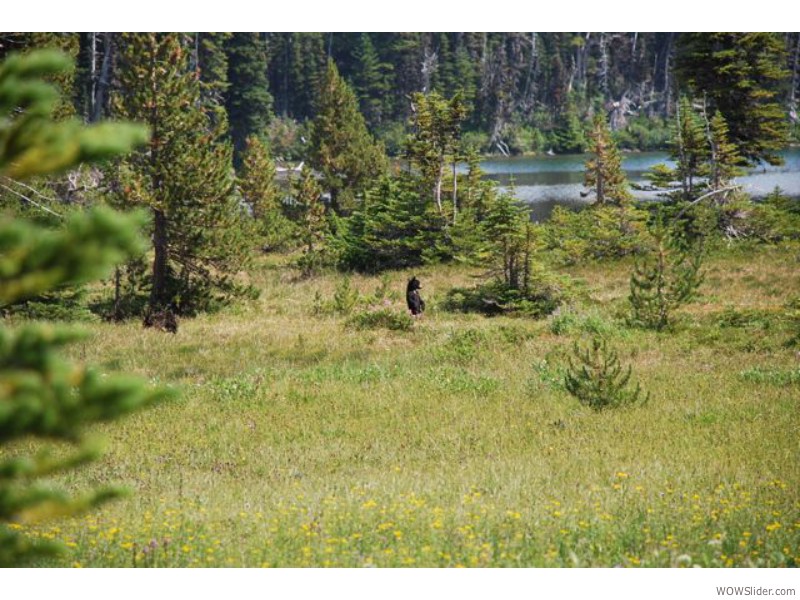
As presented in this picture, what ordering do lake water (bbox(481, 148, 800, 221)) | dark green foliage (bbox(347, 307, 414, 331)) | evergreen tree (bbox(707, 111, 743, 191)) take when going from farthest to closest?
lake water (bbox(481, 148, 800, 221)) → evergreen tree (bbox(707, 111, 743, 191)) → dark green foliage (bbox(347, 307, 414, 331))

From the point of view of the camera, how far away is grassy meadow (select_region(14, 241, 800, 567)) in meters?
6.43

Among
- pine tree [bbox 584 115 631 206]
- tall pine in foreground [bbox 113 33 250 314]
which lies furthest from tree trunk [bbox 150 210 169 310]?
pine tree [bbox 584 115 631 206]

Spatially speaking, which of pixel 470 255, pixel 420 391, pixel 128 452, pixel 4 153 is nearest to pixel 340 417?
pixel 420 391

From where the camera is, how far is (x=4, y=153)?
2744 millimetres

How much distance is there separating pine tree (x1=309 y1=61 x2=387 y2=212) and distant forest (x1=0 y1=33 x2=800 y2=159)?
670 inches

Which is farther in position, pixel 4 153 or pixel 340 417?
pixel 340 417

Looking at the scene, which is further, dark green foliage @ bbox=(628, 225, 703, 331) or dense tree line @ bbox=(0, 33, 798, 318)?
dense tree line @ bbox=(0, 33, 798, 318)

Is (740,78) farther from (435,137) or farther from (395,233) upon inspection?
(395,233)

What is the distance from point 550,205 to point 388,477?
147ft

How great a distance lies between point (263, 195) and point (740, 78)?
23327mm

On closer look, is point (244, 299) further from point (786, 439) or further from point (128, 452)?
point (786, 439)

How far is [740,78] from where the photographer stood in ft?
107
